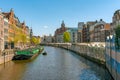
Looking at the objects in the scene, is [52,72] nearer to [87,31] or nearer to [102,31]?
[102,31]

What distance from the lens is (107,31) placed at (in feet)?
421

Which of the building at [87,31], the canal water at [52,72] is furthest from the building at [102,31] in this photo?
the canal water at [52,72]

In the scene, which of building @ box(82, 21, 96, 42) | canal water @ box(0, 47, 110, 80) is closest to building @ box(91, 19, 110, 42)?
building @ box(82, 21, 96, 42)

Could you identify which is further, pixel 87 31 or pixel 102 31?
pixel 87 31

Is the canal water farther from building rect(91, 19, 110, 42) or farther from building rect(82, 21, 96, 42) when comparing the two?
building rect(82, 21, 96, 42)

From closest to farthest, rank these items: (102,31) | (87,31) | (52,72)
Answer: (52,72) → (102,31) → (87,31)

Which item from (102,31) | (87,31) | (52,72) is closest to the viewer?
(52,72)

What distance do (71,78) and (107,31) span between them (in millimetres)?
91742

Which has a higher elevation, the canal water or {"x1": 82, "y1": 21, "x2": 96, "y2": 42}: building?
{"x1": 82, "y1": 21, "x2": 96, "y2": 42}: building

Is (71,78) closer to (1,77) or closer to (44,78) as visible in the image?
(44,78)

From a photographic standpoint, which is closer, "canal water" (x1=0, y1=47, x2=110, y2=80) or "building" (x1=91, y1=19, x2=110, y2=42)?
"canal water" (x1=0, y1=47, x2=110, y2=80)

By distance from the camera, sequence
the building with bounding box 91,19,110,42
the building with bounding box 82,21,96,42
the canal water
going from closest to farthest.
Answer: the canal water
the building with bounding box 91,19,110,42
the building with bounding box 82,21,96,42

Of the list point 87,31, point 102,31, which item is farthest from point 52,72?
point 87,31

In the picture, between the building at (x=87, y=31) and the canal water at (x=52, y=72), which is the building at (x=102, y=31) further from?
the canal water at (x=52, y=72)
